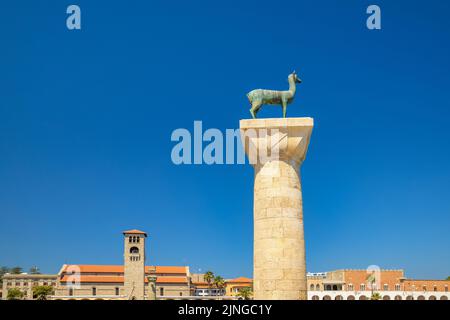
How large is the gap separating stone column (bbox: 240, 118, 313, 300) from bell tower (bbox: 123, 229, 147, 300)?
9127 centimetres

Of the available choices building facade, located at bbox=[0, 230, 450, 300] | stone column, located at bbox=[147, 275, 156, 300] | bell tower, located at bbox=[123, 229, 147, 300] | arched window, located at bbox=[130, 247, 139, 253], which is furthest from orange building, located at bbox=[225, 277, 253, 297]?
Result: stone column, located at bbox=[147, 275, 156, 300]

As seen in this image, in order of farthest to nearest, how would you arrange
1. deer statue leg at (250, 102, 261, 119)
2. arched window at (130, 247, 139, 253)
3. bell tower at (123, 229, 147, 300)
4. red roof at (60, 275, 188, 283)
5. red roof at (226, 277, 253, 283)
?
1. red roof at (226, 277, 253, 283)
2. red roof at (60, 275, 188, 283)
3. arched window at (130, 247, 139, 253)
4. bell tower at (123, 229, 147, 300)
5. deer statue leg at (250, 102, 261, 119)

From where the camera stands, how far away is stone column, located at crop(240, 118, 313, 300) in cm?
1574

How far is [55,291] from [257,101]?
96766mm

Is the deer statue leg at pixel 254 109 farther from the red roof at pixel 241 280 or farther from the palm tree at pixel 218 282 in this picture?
the red roof at pixel 241 280

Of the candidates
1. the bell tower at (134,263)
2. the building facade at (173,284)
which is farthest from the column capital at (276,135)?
the bell tower at (134,263)

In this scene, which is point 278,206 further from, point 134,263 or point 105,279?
point 105,279

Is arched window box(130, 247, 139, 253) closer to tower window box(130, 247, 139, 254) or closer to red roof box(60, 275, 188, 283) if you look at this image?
tower window box(130, 247, 139, 254)

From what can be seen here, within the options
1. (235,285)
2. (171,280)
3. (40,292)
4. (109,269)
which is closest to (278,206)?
(40,292)

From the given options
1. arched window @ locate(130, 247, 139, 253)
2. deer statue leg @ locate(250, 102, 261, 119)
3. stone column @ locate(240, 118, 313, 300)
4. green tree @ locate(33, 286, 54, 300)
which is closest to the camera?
stone column @ locate(240, 118, 313, 300)

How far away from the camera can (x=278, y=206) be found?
52.9ft

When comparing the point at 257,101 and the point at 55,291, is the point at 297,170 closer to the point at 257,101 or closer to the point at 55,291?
the point at 257,101
